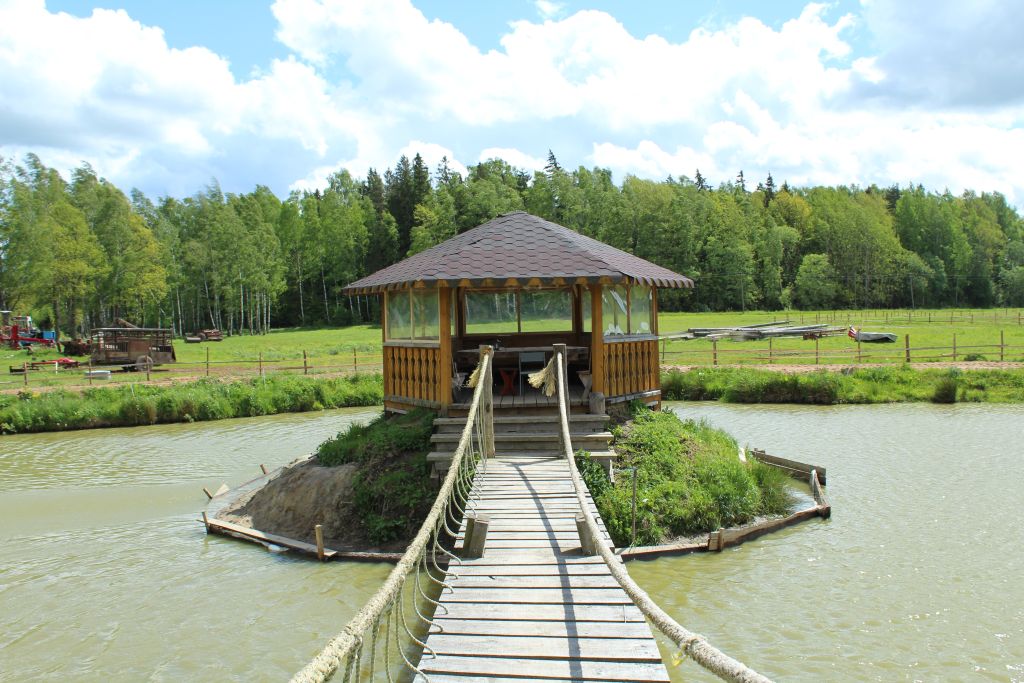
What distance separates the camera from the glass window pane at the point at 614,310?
12.7 meters

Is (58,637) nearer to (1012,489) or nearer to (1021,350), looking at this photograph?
(1012,489)

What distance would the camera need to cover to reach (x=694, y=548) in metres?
9.73

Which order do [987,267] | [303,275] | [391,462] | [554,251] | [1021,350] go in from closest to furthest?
[391,462] < [554,251] < [1021,350] < [303,275] < [987,267]

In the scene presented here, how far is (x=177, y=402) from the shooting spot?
24016mm

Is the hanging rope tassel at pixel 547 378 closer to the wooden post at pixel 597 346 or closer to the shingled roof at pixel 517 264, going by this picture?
the wooden post at pixel 597 346

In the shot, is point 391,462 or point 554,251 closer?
point 391,462

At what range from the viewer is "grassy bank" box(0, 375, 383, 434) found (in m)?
22.8

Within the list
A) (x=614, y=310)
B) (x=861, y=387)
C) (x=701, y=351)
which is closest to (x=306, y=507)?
(x=614, y=310)

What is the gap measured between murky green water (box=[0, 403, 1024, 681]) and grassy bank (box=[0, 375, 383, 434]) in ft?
27.4

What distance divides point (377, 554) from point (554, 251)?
18.3ft

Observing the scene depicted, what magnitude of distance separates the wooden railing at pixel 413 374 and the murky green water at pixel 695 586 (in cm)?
335

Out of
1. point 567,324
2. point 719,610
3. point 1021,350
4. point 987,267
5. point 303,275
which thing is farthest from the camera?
point 987,267

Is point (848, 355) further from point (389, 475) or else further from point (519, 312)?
point (389, 475)

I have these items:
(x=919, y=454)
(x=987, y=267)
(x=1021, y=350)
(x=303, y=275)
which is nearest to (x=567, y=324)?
(x=919, y=454)
